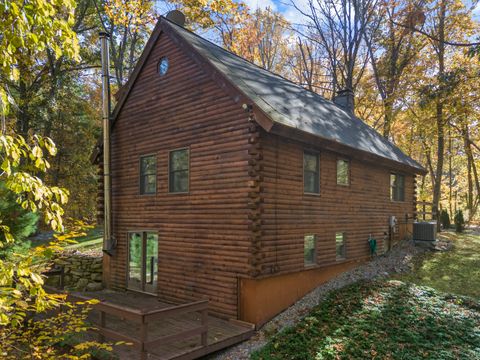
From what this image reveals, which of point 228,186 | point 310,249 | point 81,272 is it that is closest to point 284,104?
point 228,186

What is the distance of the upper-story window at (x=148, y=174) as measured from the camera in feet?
40.6

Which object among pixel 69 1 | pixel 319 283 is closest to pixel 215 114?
pixel 319 283

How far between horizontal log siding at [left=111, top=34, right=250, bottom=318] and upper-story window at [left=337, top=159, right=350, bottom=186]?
478 cm

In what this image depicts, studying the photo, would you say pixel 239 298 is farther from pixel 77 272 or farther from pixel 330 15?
pixel 330 15

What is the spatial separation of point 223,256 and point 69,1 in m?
7.68

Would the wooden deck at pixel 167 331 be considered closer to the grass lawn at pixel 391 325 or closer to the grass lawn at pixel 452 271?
the grass lawn at pixel 391 325

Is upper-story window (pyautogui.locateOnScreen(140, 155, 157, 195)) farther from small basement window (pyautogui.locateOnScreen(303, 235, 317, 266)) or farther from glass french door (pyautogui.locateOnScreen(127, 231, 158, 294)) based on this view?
small basement window (pyautogui.locateOnScreen(303, 235, 317, 266))

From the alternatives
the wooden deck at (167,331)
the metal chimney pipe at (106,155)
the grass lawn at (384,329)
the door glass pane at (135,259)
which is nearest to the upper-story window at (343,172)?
the grass lawn at (384,329)

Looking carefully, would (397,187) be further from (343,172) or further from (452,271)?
(343,172)

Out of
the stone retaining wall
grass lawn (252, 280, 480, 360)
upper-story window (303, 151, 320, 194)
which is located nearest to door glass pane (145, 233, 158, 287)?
the stone retaining wall

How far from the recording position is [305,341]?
27.1 ft

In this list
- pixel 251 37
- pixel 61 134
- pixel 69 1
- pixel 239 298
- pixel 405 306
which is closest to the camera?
pixel 69 1

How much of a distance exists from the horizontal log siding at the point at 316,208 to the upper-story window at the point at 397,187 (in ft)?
2.35

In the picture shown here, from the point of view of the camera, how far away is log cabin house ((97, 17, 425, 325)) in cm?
941
